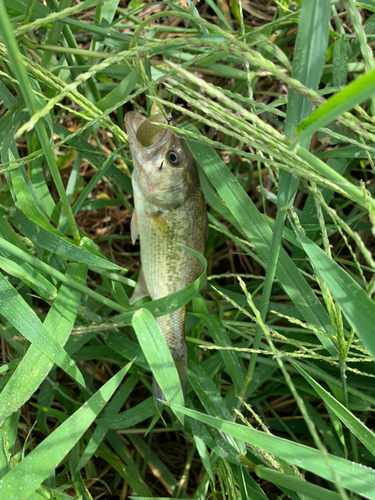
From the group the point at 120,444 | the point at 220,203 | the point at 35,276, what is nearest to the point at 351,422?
the point at 220,203

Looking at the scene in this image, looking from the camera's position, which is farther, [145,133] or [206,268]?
[145,133]

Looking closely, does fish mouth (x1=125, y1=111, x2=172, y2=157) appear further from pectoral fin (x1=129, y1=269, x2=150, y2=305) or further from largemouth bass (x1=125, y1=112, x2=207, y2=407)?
pectoral fin (x1=129, y1=269, x2=150, y2=305)

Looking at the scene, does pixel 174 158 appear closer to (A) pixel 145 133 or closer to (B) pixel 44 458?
(A) pixel 145 133

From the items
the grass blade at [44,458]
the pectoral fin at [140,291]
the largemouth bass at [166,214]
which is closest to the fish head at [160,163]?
the largemouth bass at [166,214]

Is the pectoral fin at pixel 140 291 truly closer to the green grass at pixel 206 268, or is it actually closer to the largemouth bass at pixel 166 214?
the largemouth bass at pixel 166 214

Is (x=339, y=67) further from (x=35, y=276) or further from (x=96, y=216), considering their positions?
(x=96, y=216)

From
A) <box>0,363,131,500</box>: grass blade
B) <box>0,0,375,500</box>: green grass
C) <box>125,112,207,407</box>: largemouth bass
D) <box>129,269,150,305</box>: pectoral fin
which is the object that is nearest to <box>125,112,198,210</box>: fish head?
<box>125,112,207,407</box>: largemouth bass

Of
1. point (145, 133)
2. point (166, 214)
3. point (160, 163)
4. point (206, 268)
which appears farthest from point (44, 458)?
point (145, 133)
